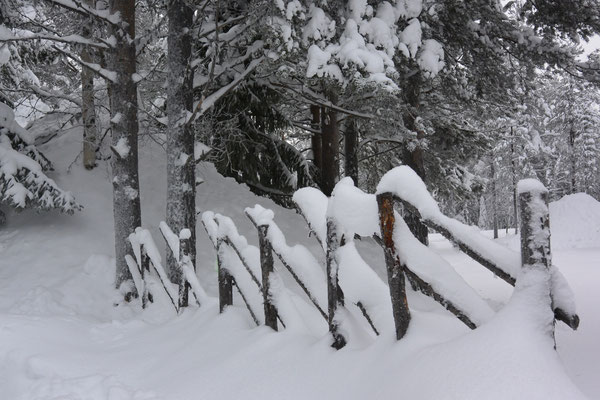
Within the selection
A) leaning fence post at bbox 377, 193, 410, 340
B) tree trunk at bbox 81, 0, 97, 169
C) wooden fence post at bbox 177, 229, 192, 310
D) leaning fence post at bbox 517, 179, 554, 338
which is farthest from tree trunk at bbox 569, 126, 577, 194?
leaning fence post at bbox 517, 179, 554, 338

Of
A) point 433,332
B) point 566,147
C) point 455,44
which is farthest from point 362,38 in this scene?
point 566,147

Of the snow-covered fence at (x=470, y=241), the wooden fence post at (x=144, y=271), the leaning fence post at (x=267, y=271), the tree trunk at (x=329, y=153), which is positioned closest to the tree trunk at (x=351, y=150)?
the tree trunk at (x=329, y=153)

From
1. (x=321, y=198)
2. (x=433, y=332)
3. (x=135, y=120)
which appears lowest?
(x=433, y=332)

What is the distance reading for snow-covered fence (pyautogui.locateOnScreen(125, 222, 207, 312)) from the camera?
5.25m

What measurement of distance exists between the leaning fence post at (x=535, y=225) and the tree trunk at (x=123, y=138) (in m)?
6.60

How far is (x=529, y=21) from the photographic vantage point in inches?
330

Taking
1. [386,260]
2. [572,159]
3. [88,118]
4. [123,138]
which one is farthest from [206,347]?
[572,159]

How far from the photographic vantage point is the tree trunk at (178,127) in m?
7.09

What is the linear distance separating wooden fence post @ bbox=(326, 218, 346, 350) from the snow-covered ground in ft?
0.29

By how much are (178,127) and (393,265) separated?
18.1 ft

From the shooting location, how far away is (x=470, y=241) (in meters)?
1.97

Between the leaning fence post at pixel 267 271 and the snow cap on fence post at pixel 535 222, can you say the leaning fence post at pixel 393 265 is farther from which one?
the leaning fence post at pixel 267 271

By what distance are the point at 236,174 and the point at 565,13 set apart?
7.94m

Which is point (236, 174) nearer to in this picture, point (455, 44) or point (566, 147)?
point (455, 44)
